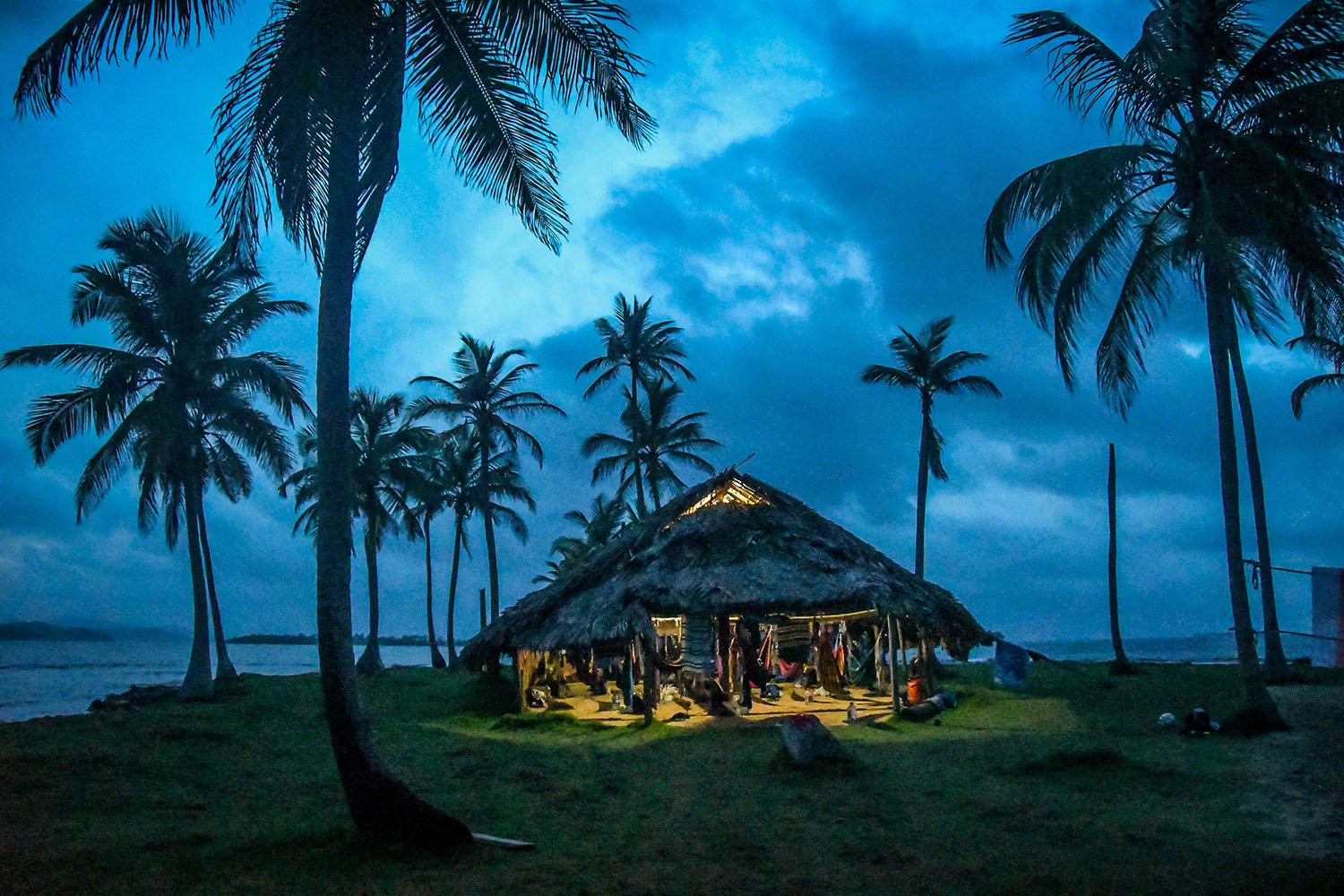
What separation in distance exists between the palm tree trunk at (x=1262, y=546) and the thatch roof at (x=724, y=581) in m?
5.98

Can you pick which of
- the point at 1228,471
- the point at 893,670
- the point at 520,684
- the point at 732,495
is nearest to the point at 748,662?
the point at 893,670

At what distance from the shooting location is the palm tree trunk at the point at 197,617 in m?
21.1

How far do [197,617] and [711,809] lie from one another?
17467mm

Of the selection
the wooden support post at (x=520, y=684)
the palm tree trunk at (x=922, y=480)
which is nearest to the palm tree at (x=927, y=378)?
the palm tree trunk at (x=922, y=480)

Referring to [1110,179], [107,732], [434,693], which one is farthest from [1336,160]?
[434,693]

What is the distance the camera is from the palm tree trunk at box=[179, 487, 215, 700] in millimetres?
21141

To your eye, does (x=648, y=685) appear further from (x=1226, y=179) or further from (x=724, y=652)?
(x=1226, y=179)

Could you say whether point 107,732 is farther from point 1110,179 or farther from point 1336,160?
point 1336,160

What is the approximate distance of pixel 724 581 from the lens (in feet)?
53.2

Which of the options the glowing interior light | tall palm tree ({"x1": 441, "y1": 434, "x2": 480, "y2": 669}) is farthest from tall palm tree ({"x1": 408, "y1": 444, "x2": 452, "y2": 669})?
the glowing interior light

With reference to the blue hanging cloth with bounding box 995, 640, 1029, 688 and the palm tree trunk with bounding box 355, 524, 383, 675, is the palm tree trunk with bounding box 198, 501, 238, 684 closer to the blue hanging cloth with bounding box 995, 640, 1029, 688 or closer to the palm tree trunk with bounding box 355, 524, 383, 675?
the palm tree trunk with bounding box 355, 524, 383, 675

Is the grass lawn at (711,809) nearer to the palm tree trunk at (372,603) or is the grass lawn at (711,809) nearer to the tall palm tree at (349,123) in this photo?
the tall palm tree at (349,123)

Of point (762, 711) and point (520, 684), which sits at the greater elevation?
point (520, 684)

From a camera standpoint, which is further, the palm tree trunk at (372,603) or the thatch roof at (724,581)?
the palm tree trunk at (372,603)
